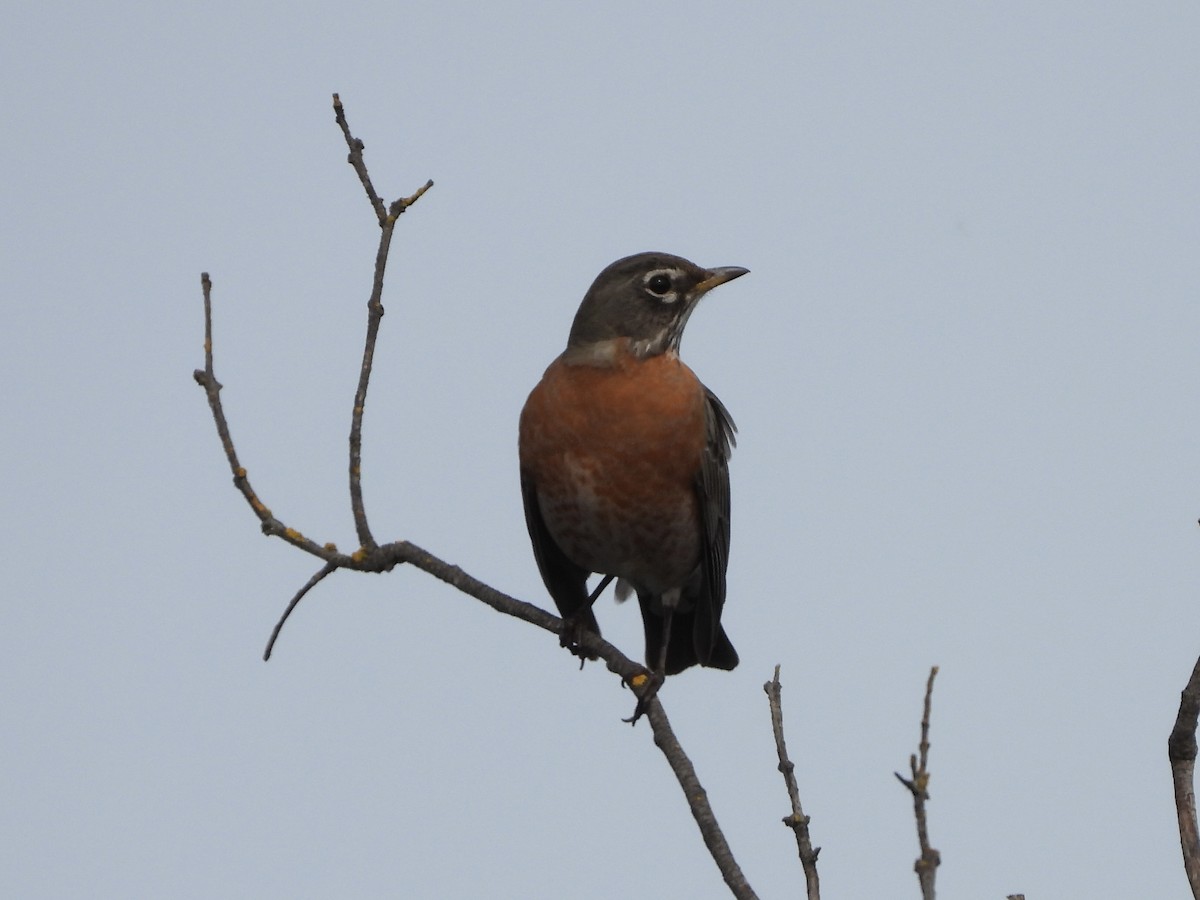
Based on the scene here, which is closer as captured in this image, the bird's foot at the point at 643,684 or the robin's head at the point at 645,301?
the bird's foot at the point at 643,684

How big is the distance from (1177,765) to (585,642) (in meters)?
2.70

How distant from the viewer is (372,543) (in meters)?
4.24

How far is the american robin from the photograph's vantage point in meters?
5.80

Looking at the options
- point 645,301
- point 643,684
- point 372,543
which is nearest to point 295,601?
point 372,543

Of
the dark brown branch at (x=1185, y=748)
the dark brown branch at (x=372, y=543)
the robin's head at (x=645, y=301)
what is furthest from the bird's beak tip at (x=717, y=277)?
the dark brown branch at (x=1185, y=748)

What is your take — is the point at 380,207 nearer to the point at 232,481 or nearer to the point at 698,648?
the point at 232,481

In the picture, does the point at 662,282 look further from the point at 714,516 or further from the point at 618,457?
the point at 714,516

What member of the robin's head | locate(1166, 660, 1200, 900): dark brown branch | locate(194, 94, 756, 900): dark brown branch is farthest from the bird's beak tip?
locate(1166, 660, 1200, 900): dark brown branch

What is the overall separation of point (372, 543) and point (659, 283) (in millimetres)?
2397

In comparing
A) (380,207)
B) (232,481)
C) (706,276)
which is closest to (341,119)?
(380,207)

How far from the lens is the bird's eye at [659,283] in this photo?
6246 millimetres

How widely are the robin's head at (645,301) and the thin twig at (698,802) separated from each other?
2.18m

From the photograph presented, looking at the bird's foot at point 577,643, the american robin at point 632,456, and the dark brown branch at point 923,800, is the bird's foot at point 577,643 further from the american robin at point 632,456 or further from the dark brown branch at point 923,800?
the dark brown branch at point 923,800

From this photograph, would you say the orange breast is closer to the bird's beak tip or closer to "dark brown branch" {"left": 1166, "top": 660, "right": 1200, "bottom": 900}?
the bird's beak tip
